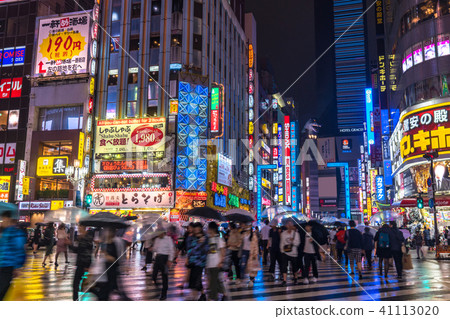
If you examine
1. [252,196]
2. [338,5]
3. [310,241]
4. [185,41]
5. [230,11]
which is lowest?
[310,241]

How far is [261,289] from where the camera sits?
1077 cm

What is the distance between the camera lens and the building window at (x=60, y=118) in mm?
39250

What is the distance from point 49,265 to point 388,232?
13.0m

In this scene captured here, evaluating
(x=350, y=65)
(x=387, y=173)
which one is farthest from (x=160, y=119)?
(x=350, y=65)

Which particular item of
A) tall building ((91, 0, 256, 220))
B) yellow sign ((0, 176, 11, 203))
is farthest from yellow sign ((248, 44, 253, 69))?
yellow sign ((0, 176, 11, 203))

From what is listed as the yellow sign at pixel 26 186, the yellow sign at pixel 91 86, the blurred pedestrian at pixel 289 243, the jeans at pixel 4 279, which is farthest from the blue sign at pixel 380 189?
the jeans at pixel 4 279

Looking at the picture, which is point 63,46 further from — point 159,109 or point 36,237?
point 36,237

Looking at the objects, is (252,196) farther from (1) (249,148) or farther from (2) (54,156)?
(2) (54,156)

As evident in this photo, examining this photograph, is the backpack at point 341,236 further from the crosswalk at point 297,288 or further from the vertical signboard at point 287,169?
the vertical signboard at point 287,169

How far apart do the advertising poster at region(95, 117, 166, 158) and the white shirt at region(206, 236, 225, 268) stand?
1138 inches

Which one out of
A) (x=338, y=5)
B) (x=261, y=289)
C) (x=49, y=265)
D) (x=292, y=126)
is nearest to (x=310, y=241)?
(x=261, y=289)

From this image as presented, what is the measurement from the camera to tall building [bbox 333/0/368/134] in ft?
542

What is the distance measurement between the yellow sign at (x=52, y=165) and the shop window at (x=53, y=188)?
948 mm

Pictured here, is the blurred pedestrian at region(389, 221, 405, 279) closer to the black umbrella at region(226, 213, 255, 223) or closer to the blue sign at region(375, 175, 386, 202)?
the black umbrella at region(226, 213, 255, 223)
